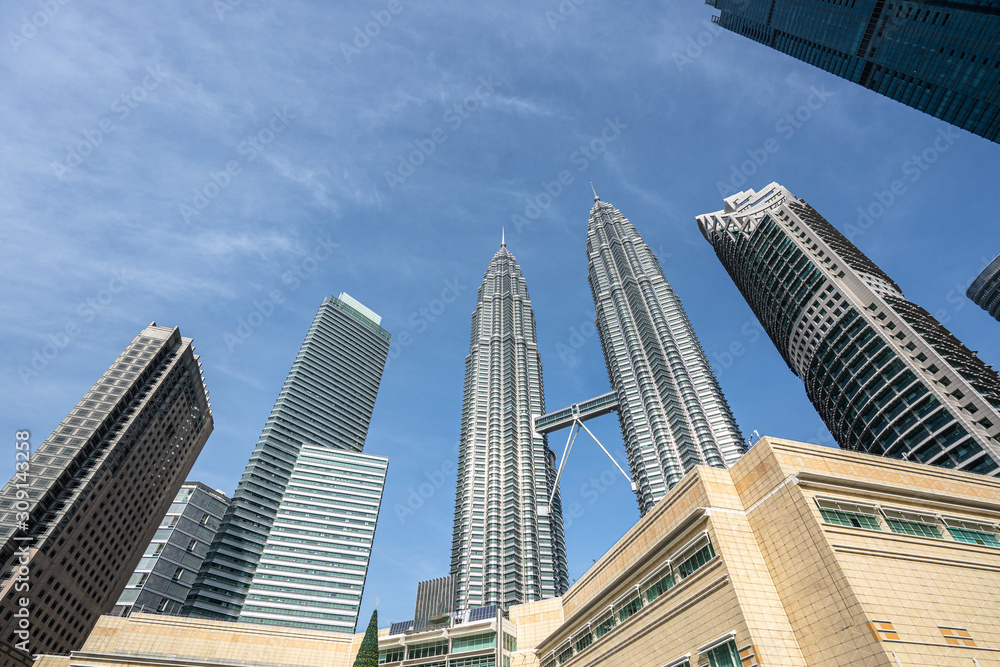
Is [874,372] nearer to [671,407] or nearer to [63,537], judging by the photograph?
[671,407]

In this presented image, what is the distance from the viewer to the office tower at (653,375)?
108000 mm

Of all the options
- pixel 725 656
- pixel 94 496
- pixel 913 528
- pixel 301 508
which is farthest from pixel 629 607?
pixel 301 508

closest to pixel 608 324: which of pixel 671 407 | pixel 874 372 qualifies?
pixel 671 407

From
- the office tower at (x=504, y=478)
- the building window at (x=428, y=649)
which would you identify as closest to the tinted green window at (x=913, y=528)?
the building window at (x=428, y=649)

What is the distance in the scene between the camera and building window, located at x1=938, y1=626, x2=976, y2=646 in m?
21.7

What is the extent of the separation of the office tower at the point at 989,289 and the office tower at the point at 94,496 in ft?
666

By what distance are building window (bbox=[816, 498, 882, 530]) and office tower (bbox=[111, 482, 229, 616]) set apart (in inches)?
5157

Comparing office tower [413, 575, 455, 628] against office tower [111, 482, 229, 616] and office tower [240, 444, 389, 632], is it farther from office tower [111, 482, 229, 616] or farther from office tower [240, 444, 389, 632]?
office tower [111, 482, 229, 616]

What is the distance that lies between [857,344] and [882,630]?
247 ft

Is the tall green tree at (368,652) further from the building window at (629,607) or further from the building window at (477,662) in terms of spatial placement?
the building window at (629,607)

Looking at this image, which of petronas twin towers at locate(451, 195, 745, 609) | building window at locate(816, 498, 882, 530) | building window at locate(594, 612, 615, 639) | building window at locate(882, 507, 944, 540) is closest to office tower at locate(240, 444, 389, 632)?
petronas twin towers at locate(451, 195, 745, 609)

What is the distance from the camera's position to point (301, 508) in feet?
424

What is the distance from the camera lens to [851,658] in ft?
67.9

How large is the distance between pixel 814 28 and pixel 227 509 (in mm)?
176699
